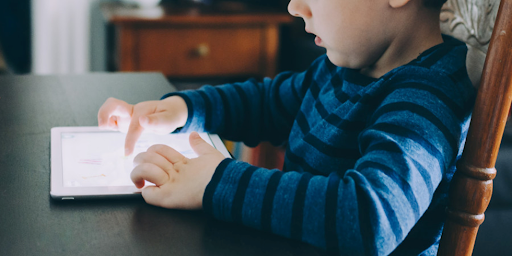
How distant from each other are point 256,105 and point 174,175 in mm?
354

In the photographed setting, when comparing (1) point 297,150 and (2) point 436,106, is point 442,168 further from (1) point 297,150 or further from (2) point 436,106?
(1) point 297,150

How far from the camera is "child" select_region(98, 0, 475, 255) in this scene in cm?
41

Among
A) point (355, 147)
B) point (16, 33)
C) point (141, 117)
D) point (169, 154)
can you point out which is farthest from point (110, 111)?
point (16, 33)

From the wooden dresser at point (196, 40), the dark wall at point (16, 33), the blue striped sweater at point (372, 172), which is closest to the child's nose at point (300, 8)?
the blue striped sweater at point (372, 172)

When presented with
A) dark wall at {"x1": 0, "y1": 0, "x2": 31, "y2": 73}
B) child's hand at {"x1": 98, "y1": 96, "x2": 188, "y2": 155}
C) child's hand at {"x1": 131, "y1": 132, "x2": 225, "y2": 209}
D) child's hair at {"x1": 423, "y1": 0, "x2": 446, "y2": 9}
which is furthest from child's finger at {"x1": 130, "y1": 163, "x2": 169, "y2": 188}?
dark wall at {"x1": 0, "y1": 0, "x2": 31, "y2": 73}

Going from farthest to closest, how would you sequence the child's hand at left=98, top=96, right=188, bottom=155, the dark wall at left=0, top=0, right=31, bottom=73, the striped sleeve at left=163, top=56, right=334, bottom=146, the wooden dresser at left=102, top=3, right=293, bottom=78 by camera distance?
1. the dark wall at left=0, top=0, right=31, bottom=73
2. the wooden dresser at left=102, top=3, right=293, bottom=78
3. the striped sleeve at left=163, top=56, right=334, bottom=146
4. the child's hand at left=98, top=96, right=188, bottom=155

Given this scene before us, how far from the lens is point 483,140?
0.46m

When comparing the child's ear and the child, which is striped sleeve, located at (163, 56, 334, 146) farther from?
the child's ear

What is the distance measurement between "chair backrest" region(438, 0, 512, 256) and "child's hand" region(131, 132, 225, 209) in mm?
230

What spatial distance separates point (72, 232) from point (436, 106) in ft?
1.08

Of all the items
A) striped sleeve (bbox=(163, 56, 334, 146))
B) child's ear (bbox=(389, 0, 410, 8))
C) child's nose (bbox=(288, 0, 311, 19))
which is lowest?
striped sleeve (bbox=(163, 56, 334, 146))

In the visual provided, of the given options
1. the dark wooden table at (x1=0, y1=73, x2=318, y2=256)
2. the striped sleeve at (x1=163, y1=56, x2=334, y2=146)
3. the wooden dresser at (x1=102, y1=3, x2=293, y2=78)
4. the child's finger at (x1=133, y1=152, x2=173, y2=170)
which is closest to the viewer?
the dark wooden table at (x1=0, y1=73, x2=318, y2=256)

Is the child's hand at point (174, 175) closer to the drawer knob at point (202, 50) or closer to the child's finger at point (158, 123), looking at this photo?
the child's finger at point (158, 123)

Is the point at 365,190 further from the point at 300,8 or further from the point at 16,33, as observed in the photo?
the point at 16,33
